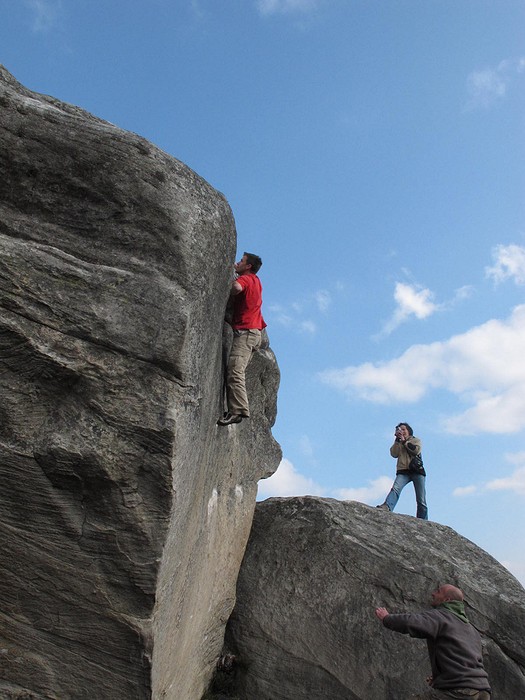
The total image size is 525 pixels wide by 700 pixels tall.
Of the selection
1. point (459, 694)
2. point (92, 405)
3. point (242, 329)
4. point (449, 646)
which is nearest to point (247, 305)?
point (242, 329)

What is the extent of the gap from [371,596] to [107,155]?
28.4 ft

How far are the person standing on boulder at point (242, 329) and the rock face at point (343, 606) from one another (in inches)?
135

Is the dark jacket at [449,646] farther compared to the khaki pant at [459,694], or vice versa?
the dark jacket at [449,646]

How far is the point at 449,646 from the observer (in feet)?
30.3

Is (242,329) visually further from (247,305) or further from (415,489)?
(415,489)

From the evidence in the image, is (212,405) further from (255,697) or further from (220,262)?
(255,697)

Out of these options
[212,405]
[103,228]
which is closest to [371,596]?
[212,405]

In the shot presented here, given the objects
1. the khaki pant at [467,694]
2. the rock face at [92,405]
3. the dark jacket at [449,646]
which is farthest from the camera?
the dark jacket at [449,646]

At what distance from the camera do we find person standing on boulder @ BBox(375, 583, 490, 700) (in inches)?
356

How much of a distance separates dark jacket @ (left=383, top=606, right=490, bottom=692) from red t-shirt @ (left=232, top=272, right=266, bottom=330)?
4867 millimetres

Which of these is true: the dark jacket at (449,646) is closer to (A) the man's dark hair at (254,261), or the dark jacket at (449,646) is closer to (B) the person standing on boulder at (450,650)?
(B) the person standing on boulder at (450,650)

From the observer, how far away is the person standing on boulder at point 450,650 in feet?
29.7

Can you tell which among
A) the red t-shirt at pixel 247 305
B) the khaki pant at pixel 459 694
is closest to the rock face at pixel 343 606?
the khaki pant at pixel 459 694

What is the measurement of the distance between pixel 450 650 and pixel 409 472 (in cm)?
726
